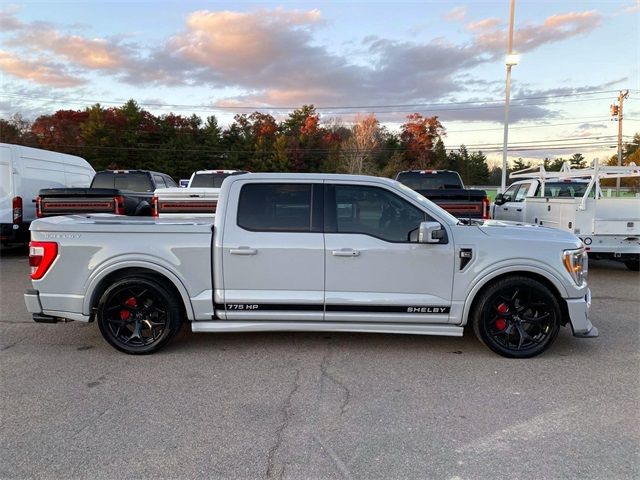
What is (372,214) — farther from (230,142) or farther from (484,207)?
(230,142)

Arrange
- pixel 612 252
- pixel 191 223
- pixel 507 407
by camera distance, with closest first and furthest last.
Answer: pixel 507 407 < pixel 191 223 < pixel 612 252

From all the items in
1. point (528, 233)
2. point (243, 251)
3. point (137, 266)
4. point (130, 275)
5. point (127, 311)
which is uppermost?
point (528, 233)

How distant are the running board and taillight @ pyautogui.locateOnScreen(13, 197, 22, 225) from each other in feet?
29.4

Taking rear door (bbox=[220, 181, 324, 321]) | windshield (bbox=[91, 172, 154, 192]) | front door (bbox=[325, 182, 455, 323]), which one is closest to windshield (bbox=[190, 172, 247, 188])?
windshield (bbox=[91, 172, 154, 192])

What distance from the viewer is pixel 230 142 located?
60.2 metres

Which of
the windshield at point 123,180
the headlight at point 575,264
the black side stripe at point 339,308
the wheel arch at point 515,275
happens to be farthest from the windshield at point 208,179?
the headlight at point 575,264

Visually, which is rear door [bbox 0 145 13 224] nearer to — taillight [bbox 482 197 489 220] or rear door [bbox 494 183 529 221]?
taillight [bbox 482 197 489 220]

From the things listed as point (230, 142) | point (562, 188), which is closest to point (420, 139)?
point (230, 142)

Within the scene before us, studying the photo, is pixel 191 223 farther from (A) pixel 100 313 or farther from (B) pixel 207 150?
(B) pixel 207 150

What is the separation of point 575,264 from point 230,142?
2313 inches

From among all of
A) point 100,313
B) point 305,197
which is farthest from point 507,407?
point 100,313

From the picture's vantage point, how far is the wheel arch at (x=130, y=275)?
4.65 m

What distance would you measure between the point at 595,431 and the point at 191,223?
3.98 m

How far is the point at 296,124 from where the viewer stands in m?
61.3
